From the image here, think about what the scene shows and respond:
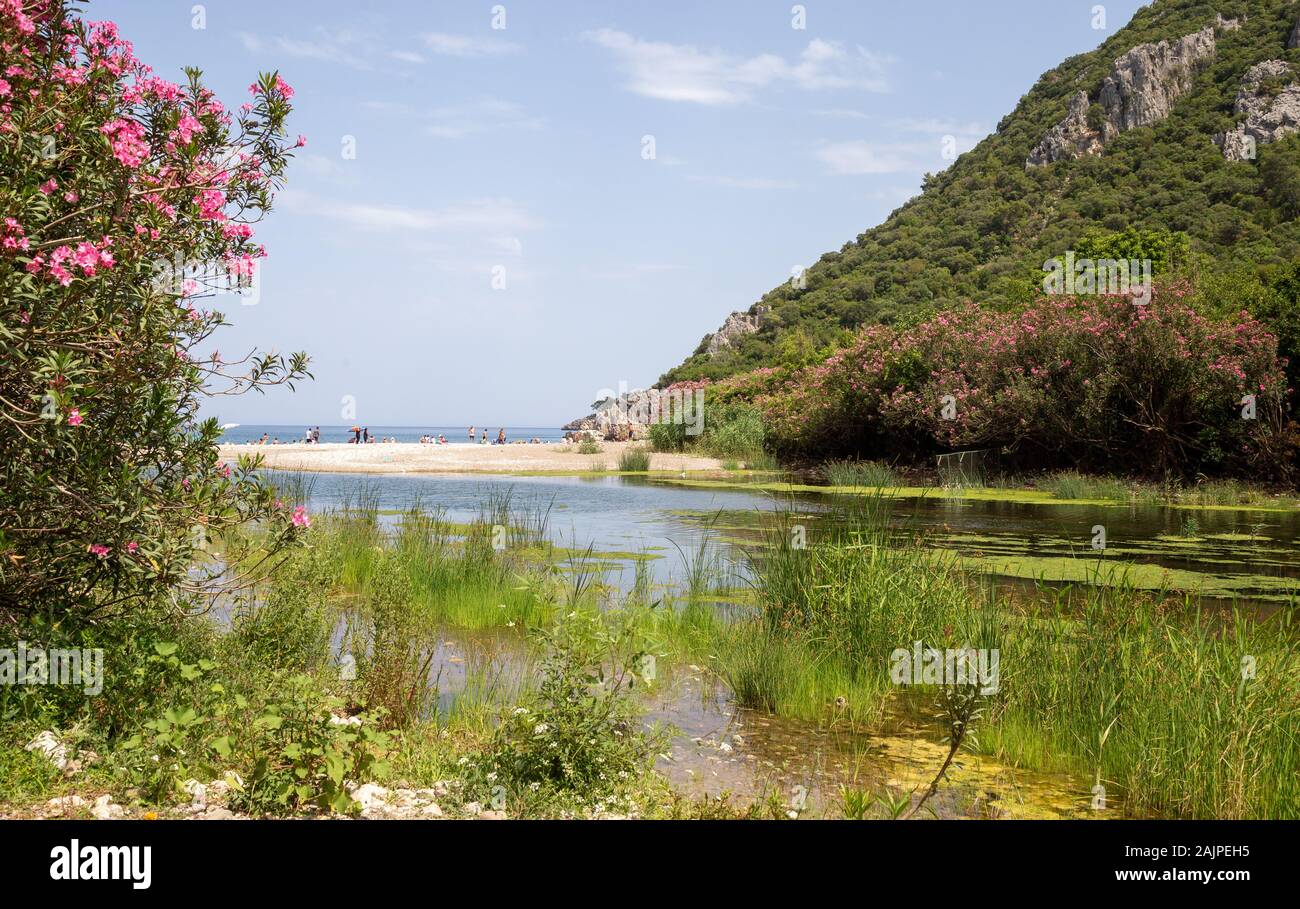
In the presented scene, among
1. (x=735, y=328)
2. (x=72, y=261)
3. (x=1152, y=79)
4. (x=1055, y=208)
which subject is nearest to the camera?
(x=72, y=261)

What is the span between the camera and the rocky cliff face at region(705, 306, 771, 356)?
65625 millimetres

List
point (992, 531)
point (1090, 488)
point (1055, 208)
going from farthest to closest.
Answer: point (1055, 208)
point (1090, 488)
point (992, 531)

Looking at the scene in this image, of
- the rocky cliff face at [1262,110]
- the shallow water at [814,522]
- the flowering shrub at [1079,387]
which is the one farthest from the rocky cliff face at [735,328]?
the shallow water at [814,522]

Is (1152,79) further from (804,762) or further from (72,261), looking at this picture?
(72,261)

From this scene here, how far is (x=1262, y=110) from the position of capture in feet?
155

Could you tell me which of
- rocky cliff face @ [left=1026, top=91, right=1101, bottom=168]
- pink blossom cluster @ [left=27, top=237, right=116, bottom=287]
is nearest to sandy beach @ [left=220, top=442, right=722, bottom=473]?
pink blossom cluster @ [left=27, top=237, right=116, bottom=287]

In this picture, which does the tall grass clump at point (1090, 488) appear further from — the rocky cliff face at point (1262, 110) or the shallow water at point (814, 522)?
the rocky cliff face at point (1262, 110)

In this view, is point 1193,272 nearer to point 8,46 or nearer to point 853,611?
point 853,611

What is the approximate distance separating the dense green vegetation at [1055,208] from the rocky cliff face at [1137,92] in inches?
41.9

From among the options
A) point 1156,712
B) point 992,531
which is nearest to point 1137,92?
point 992,531

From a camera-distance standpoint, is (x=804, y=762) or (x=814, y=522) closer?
(x=804, y=762)

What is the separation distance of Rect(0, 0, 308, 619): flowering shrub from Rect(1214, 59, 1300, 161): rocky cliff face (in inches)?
2053

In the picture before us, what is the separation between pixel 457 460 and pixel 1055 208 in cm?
3816
